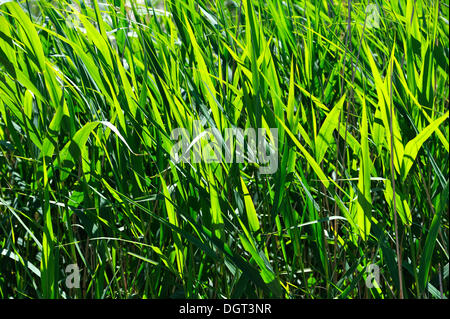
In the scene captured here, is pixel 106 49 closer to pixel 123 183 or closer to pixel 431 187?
pixel 123 183

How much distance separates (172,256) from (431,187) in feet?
1.13

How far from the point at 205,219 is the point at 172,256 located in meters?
0.09

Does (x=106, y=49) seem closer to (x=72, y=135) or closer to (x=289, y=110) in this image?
(x=72, y=135)

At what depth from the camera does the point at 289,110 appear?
59 cm

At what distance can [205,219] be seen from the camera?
1.95 ft

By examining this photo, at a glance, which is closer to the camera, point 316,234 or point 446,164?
point 316,234

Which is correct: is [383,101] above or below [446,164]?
above

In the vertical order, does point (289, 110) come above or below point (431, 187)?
above

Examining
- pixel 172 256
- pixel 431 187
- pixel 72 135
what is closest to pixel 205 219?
pixel 172 256

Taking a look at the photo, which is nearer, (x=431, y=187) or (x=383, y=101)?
(x=383, y=101)
